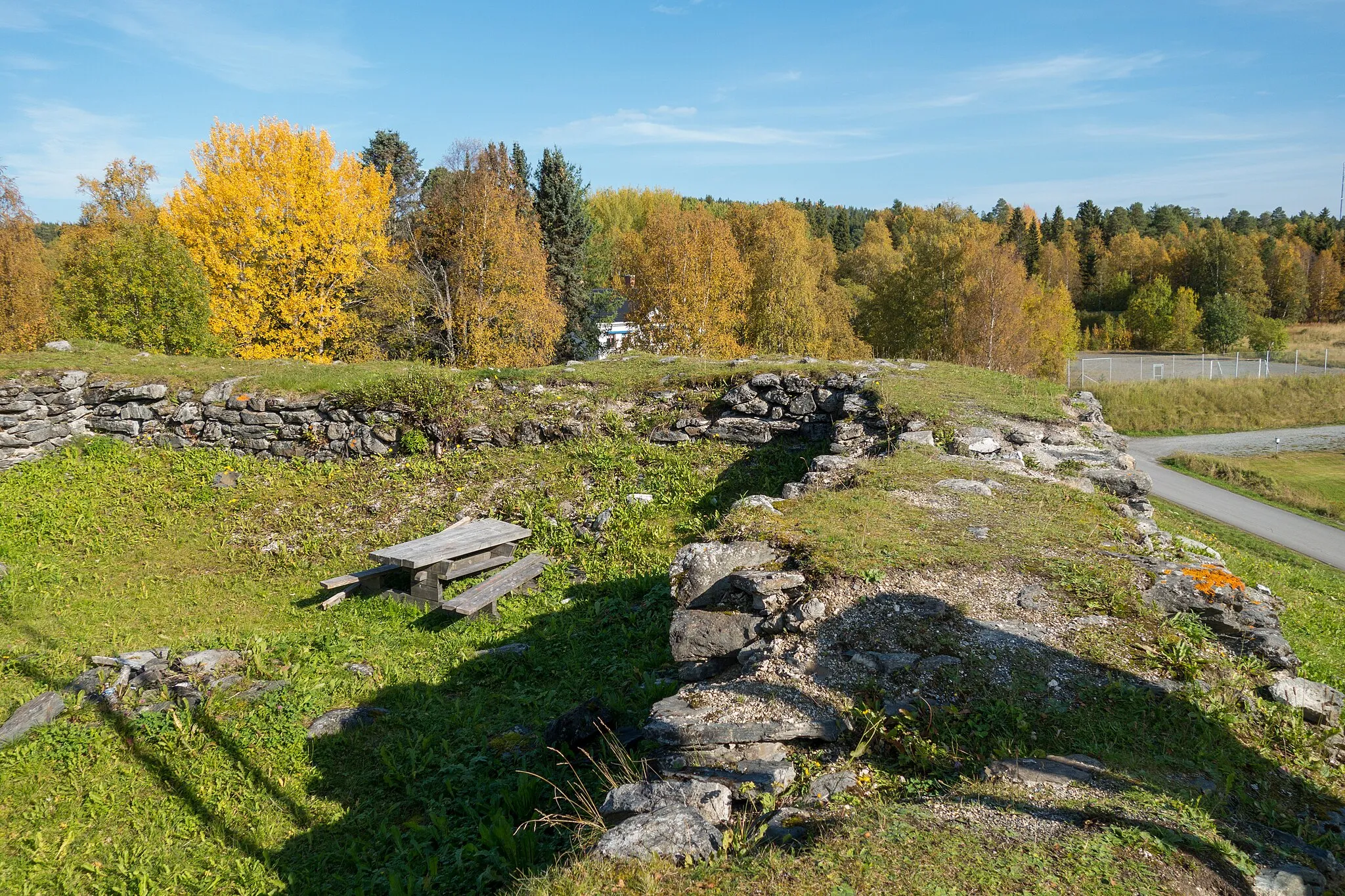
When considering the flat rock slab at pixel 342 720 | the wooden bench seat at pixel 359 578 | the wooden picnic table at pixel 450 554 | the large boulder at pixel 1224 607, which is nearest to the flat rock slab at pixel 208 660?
the flat rock slab at pixel 342 720

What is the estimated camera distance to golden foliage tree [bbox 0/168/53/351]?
77.9 feet

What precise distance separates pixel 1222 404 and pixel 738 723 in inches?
1510

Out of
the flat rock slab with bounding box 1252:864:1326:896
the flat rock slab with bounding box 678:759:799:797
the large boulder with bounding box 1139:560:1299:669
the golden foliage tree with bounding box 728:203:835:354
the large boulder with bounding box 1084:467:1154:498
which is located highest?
the golden foliage tree with bounding box 728:203:835:354

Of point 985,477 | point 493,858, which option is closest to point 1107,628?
point 985,477

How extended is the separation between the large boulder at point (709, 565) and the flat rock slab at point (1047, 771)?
7.88ft

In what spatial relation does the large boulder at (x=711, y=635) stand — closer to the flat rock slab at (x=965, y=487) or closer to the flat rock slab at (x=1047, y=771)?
the flat rock slab at (x=1047, y=771)

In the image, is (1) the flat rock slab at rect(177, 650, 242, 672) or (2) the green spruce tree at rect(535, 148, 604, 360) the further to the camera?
→ (2) the green spruce tree at rect(535, 148, 604, 360)

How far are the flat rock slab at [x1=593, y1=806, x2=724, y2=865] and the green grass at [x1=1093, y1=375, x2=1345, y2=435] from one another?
33.9 metres

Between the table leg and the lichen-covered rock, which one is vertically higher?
the lichen-covered rock

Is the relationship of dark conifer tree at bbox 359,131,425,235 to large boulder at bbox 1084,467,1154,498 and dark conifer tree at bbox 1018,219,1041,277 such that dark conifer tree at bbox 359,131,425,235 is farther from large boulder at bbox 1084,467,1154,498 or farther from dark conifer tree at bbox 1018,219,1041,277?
dark conifer tree at bbox 1018,219,1041,277

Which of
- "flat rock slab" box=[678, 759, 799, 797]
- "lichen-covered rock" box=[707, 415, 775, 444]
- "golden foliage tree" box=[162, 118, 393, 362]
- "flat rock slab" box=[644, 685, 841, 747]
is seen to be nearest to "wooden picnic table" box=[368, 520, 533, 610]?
"lichen-covered rock" box=[707, 415, 775, 444]

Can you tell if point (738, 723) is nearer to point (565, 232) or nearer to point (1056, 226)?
point (565, 232)

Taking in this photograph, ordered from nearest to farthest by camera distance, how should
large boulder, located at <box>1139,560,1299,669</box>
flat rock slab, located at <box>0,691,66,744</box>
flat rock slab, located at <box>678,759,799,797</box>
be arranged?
flat rock slab, located at <box>678,759,799,797</box>, large boulder, located at <box>1139,560,1299,669</box>, flat rock slab, located at <box>0,691,66,744</box>

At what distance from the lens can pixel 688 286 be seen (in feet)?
93.4
